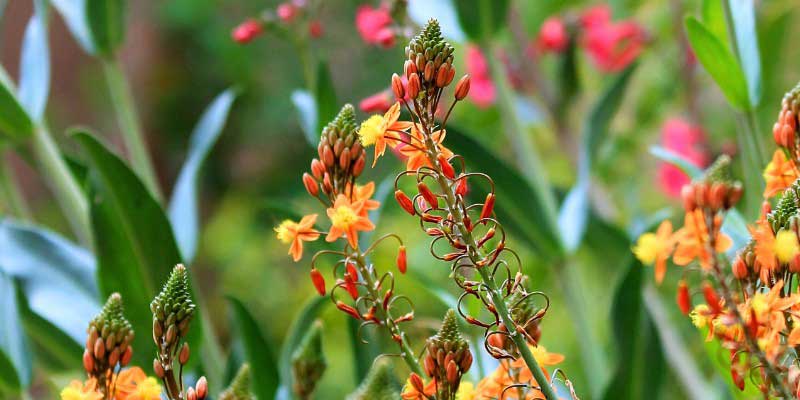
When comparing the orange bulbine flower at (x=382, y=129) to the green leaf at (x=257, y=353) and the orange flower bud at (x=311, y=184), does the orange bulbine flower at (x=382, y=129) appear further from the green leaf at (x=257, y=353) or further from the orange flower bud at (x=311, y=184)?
the green leaf at (x=257, y=353)

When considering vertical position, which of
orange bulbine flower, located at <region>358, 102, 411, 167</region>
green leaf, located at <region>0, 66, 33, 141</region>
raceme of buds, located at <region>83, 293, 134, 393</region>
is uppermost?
green leaf, located at <region>0, 66, 33, 141</region>

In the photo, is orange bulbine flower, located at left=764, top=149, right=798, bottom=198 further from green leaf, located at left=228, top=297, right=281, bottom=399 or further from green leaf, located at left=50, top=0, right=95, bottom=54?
green leaf, located at left=50, top=0, right=95, bottom=54

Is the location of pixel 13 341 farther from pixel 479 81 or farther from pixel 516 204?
pixel 479 81

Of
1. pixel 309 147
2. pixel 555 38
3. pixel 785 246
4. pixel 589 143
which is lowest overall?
pixel 785 246

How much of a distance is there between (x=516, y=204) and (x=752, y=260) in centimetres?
34

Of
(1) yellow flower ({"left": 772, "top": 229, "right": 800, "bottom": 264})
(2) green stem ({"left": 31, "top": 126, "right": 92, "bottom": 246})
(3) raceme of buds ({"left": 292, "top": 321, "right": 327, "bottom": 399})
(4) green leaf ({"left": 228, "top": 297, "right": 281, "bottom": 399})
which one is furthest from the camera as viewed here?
(2) green stem ({"left": 31, "top": 126, "right": 92, "bottom": 246})

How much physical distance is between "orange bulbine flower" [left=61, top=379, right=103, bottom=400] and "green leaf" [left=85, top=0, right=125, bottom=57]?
436 mm

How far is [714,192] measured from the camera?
28cm

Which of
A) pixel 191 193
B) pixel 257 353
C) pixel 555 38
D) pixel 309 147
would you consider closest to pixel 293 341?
pixel 257 353

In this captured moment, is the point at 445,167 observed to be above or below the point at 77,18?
below

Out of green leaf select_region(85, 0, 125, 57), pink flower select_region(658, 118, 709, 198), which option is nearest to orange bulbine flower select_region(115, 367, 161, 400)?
green leaf select_region(85, 0, 125, 57)

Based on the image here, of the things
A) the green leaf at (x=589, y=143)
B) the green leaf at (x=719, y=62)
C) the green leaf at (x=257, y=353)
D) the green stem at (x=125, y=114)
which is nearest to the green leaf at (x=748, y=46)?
the green leaf at (x=719, y=62)

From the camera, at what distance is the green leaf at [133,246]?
56 cm

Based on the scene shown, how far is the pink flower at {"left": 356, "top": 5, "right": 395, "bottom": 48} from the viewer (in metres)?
0.64
